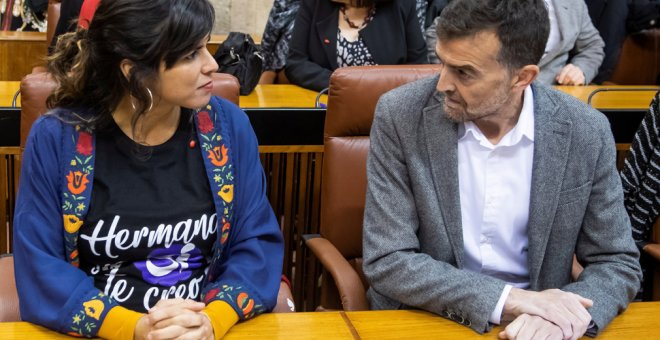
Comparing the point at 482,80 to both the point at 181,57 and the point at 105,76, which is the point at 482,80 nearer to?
the point at 181,57

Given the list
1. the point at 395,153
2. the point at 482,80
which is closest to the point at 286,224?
the point at 395,153

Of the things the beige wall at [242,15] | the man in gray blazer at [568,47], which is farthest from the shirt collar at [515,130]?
Result: the beige wall at [242,15]

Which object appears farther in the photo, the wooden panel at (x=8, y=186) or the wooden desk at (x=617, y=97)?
the wooden desk at (x=617, y=97)

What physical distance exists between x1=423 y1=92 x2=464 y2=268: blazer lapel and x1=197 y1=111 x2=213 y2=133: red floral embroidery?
0.42 m

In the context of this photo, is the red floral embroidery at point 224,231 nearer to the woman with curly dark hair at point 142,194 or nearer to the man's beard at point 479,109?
the woman with curly dark hair at point 142,194

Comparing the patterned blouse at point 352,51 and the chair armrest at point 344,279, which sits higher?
the patterned blouse at point 352,51

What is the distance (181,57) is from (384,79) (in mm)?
609

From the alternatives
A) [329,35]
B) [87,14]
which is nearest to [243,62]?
[329,35]

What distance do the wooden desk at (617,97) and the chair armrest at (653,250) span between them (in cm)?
92

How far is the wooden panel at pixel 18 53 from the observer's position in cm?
416

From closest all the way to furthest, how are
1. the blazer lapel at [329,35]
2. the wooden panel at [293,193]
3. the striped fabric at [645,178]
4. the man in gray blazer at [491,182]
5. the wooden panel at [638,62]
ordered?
the man in gray blazer at [491,182], the striped fabric at [645,178], the wooden panel at [293,193], the blazer lapel at [329,35], the wooden panel at [638,62]

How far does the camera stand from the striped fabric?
6.55 ft

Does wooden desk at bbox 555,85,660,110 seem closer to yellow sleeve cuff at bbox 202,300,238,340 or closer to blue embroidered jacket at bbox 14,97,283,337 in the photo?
blue embroidered jacket at bbox 14,97,283,337

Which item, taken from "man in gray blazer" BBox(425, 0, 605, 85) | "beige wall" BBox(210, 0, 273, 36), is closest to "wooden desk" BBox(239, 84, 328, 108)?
"man in gray blazer" BBox(425, 0, 605, 85)
